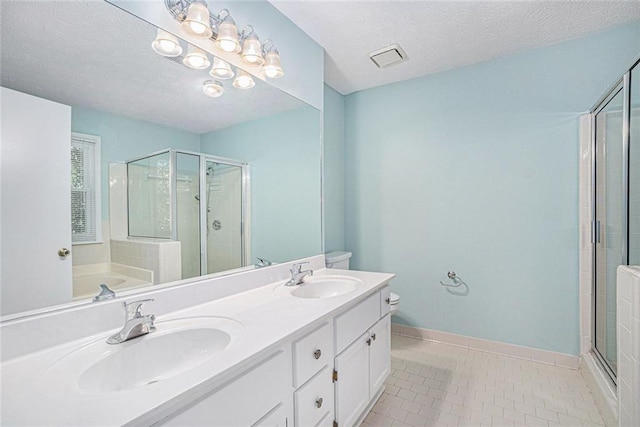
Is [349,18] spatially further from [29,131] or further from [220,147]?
[29,131]

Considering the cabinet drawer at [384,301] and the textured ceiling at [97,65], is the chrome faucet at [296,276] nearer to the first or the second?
the cabinet drawer at [384,301]

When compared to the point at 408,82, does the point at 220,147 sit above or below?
below

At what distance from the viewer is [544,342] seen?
221cm

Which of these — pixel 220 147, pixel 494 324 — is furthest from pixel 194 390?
pixel 494 324

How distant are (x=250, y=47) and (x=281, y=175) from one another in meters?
0.73

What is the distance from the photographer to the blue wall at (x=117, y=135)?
984mm

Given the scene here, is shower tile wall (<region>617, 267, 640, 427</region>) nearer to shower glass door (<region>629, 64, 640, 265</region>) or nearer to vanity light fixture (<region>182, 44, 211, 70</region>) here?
shower glass door (<region>629, 64, 640, 265</region>)

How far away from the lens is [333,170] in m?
2.88

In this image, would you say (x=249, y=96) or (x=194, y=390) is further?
(x=249, y=96)

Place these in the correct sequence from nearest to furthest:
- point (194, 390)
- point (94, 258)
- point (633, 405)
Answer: point (194, 390), point (94, 258), point (633, 405)

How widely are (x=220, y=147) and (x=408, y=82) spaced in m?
2.05

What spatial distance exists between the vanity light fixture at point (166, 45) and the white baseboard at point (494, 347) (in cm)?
272

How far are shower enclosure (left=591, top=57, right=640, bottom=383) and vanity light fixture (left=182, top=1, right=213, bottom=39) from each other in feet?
6.98

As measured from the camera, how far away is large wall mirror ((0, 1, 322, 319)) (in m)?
0.85
